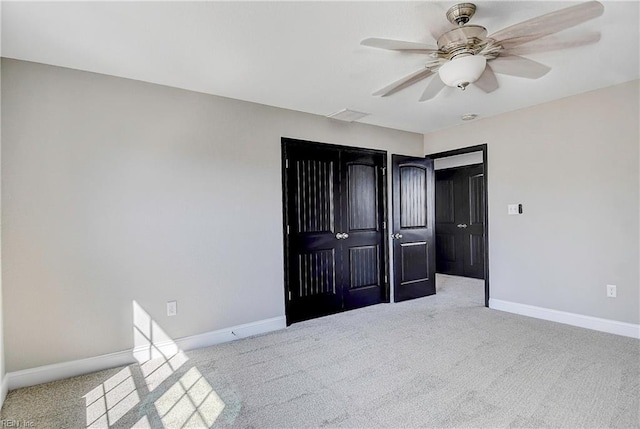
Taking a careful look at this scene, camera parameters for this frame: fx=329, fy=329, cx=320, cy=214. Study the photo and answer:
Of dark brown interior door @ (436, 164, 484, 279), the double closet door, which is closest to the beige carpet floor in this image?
the double closet door

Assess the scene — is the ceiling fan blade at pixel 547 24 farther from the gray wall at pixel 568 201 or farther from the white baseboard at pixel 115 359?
the white baseboard at pixel 115 359

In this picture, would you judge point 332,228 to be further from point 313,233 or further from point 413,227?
point 413,227

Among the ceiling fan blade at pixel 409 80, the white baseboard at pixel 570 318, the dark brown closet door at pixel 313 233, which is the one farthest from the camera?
the dark brown closet door at pixel 313 233

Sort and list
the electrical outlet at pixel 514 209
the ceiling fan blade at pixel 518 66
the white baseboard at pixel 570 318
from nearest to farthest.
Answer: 1. the ceiling fan blade at pixel 518 66
2. the white baseboard at pixel 570 318
3. the electrical outlet at pixel 514 209

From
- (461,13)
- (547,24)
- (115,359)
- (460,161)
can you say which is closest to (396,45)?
(461,13)

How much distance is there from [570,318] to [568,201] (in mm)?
1263

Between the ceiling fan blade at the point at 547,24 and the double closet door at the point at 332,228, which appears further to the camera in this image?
the double closet door at the point at 332,228

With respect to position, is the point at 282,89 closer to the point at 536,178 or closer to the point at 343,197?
the point at 343,197

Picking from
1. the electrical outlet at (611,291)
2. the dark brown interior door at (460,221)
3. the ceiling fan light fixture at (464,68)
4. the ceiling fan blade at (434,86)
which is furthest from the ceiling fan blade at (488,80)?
the dark brown interior door at (460,221)

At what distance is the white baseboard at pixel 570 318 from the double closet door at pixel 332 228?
1474 millimetres

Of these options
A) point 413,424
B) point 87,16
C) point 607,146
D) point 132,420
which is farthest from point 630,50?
point 132,420

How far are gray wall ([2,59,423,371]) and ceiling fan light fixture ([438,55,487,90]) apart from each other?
203cm

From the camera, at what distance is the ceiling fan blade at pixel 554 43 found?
1.93 metres

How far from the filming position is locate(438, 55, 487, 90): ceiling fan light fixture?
2.05 meters
